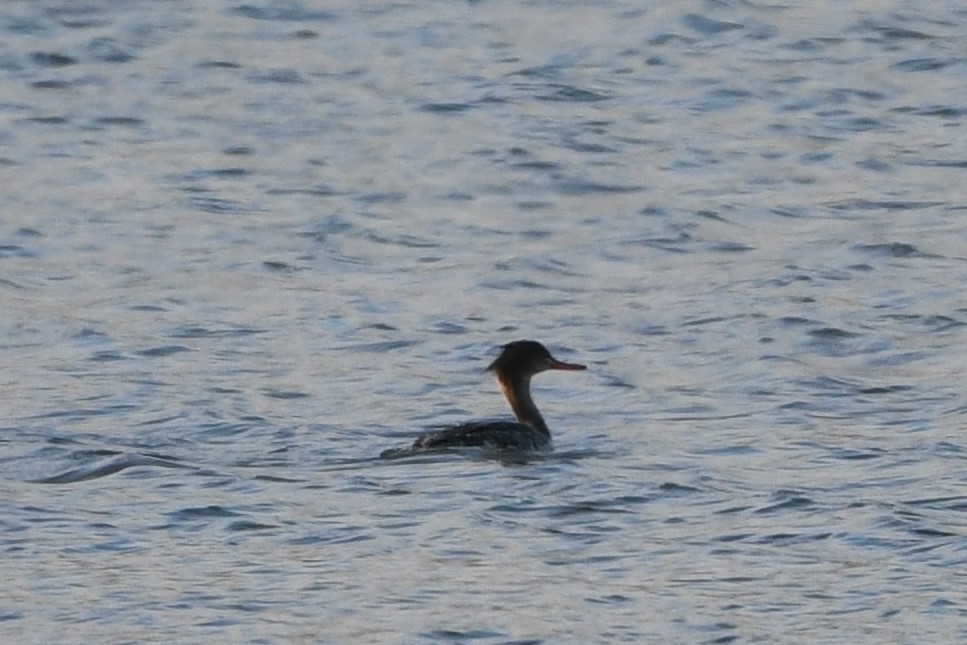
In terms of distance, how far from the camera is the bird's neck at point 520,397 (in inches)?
507

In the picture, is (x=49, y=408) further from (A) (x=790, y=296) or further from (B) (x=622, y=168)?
(B) (x=622, y=168)

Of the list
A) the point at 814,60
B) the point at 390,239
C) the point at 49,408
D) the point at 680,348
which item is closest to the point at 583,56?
the point at 814,60

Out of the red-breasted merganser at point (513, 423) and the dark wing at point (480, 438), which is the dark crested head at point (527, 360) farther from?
the dark wing at point (480, 438)

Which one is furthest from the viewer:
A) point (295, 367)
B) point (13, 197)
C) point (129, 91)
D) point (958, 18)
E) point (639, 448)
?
point (958, 18)

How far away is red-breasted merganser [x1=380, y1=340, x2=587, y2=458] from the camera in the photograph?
11.7 metres

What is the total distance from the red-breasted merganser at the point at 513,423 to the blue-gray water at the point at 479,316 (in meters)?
0.16

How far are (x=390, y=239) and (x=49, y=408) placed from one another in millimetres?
4070

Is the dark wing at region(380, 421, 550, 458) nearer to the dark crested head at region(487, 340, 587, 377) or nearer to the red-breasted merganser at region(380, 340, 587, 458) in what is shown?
the red-breasted merganser at region(380, 340, 587, 458)

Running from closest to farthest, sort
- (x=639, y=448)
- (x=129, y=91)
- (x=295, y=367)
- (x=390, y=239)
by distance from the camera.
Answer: (x=639, y=448) < (x=295, y=367) < (x=390, y=239) < (x=129, y=91)

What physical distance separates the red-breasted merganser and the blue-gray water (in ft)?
0.52

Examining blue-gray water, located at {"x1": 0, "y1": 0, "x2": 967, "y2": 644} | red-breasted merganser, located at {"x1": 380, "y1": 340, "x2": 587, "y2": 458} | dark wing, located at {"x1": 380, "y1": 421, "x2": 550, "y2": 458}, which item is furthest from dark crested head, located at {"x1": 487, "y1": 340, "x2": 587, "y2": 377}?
dark wing, located at {"x1": 380, "y1": 421, "x2": 550, "y2": 458}

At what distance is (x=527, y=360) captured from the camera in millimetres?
12906

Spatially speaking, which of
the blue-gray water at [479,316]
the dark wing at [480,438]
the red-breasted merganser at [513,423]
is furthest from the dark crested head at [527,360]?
the dark wing at [480,438]

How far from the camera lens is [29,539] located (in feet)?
32.3
